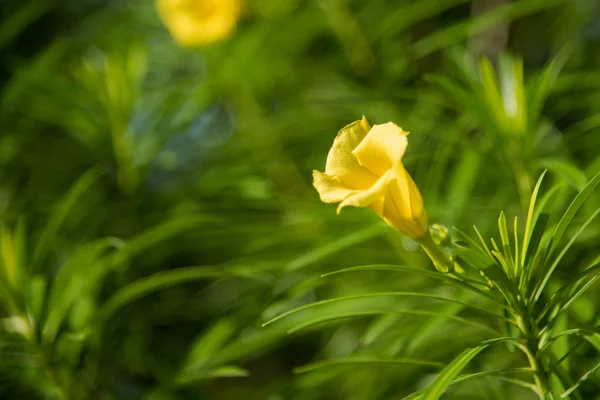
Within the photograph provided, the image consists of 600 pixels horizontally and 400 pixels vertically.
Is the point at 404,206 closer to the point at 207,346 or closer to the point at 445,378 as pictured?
the point at 445,378

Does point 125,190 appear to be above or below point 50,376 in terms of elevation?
above

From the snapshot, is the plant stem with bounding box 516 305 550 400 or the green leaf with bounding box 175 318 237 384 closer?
the plant stem with bounding box 516 305 550 400

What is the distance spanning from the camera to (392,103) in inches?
48.5

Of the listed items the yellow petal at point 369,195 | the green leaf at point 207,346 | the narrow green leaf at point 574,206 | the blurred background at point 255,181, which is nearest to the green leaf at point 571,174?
the blurred background at point 255,181

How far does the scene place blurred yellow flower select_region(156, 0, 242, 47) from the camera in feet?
4.62

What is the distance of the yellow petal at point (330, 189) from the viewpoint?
58 cm

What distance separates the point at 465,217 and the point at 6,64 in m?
1.12

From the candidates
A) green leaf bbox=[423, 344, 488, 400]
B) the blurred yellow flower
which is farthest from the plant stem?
the blurred yellow flower

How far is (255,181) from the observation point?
113 cm

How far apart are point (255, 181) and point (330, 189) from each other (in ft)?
1.79

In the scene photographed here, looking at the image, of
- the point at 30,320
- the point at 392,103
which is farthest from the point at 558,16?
the point at 30,320

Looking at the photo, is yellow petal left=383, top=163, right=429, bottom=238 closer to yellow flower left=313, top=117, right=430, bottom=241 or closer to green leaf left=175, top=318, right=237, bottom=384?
yellow flower left=313, top=117, right=430, bottom=241

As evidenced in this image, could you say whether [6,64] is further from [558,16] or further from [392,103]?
[558,16]

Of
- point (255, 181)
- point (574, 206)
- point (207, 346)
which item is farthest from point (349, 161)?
point (255, 181)
